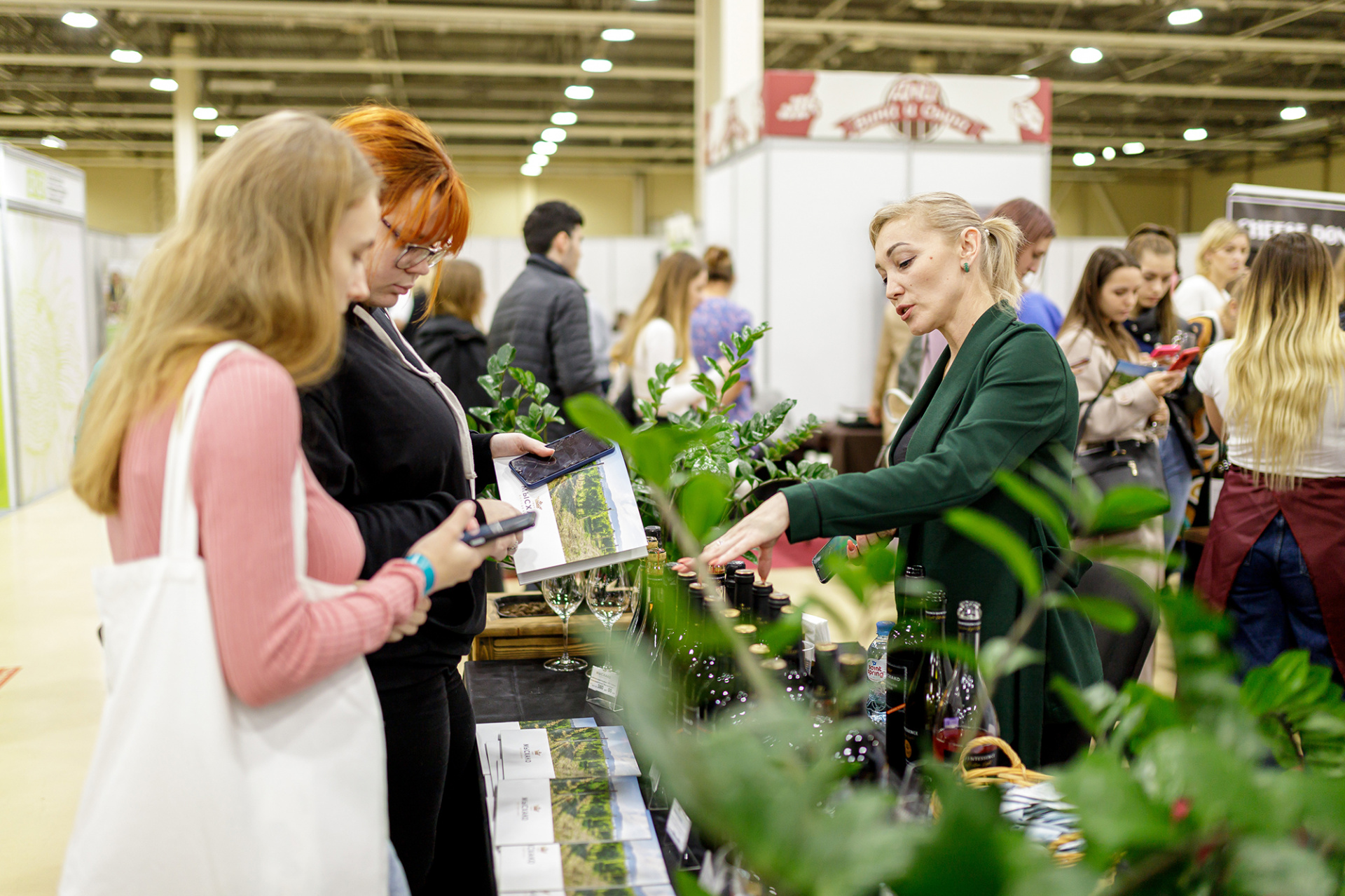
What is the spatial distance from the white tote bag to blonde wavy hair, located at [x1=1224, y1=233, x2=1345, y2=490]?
2.65 metres

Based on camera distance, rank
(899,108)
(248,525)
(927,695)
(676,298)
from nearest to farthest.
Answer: (248,525) < (927,695) < (676,298) < (899,108)

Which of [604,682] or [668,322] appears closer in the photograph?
[604,682]

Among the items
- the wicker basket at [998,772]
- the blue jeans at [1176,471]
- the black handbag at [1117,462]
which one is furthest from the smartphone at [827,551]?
the blue jeans at [1176,471]

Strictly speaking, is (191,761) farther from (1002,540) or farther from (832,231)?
(832,231)

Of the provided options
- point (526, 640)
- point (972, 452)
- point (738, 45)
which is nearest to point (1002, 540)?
point (972, 452)

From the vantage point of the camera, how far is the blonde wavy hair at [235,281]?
926 mm

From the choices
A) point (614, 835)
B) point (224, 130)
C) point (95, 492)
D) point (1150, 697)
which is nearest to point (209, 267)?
point (95, 492)

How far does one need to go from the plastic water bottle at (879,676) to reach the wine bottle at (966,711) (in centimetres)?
10

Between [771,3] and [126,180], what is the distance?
43.8 feet

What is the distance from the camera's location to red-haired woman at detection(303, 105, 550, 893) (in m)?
1.25

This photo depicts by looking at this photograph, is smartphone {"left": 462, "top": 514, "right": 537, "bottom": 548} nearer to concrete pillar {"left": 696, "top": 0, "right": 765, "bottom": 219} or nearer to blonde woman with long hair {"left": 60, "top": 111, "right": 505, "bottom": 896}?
blonde woman with long hair {"left": 60, "top": 111, "right": 505, "bottom": 896}

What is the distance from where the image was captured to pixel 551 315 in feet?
12.2

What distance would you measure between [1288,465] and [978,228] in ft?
5.49

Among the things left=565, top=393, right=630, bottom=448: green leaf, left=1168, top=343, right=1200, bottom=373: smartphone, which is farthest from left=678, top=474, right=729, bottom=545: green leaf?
left=1168, top=343, right=1200, bottom=373: smartphone
